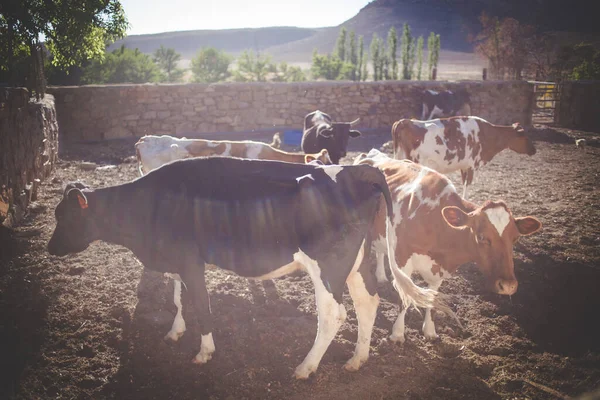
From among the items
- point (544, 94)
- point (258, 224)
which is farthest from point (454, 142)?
point (544, 94)

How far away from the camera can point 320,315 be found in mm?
3617

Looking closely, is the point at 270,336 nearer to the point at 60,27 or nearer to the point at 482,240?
the point at 482,240

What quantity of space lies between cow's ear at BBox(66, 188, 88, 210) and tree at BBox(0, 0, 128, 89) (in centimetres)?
615

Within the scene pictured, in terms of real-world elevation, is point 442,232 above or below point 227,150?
below

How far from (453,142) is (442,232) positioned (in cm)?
443

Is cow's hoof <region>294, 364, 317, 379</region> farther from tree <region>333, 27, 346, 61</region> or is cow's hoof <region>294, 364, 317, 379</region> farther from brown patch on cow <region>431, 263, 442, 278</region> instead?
tree <region>333, 27, 346, 61</region>

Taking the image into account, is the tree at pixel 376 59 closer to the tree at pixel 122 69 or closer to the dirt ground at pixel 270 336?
the tree at pixel 122 69

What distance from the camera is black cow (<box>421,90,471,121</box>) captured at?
50.6 ft

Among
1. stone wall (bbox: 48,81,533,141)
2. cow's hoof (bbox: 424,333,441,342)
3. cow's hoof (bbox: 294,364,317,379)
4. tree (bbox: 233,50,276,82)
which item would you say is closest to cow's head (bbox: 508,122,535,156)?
cow's hoof (bbox: 424,333,441,342)

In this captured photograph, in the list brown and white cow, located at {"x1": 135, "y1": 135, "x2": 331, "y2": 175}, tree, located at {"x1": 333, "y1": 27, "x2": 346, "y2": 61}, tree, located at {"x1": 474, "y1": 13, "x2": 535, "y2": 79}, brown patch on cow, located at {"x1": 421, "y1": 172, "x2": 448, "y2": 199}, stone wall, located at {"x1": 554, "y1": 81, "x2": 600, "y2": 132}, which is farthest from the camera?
tree, located at {"x1": 333, "y1": 27, "x2": 346, "y2": 61}

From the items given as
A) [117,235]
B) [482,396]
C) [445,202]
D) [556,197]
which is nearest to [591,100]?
[556,197]

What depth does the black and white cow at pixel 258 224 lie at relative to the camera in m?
3.52

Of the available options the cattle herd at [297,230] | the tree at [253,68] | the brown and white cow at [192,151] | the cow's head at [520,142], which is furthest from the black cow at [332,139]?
the tree at [253,68]

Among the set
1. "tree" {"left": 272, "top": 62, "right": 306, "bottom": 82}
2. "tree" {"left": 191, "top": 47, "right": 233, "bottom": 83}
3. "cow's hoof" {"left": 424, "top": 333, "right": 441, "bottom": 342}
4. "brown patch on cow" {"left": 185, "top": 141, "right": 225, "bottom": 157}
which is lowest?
"cow's hoof" {"left": 424, "top": 333, "right": 441, "bottom": 342}
